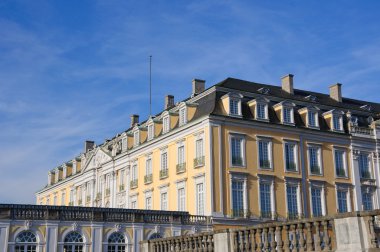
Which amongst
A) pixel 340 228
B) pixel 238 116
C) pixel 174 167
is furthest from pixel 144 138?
pixel 340 228

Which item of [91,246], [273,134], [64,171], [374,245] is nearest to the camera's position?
[374,245]

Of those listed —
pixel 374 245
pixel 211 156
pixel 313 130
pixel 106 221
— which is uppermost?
pixel 313 130

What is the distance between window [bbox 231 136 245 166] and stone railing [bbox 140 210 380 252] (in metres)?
21.5

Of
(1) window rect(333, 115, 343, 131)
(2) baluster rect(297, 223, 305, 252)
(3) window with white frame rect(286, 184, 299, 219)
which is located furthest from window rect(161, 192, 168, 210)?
(2) baluster rect(297, 223, 305, 252)

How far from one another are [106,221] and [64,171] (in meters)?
31.3

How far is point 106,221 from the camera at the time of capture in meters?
30.2

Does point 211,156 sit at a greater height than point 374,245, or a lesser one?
greater

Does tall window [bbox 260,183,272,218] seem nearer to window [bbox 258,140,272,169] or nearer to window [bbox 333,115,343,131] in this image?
window [bbox 258,140,272,169]

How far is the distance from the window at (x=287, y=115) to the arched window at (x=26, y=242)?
19.2m

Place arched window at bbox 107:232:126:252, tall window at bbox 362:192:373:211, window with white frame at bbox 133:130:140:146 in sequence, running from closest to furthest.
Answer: arched window at bbox 107:232:126:252
tall window at bbox 362:192:373:211
window with white frame at bbox 133:130:140:146

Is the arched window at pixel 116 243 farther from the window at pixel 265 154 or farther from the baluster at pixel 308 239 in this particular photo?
the baluster at pixel 308 239

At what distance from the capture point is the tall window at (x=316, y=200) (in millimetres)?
38125

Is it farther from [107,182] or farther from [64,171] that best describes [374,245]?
[64,171]

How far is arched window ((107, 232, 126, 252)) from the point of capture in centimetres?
3015
